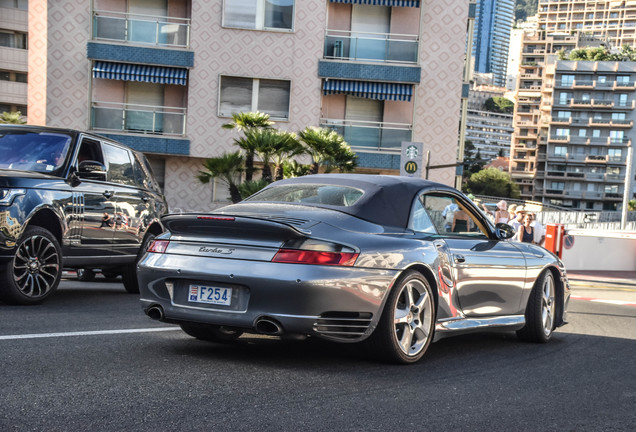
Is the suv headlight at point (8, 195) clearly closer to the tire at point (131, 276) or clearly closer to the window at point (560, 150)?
the tire at point (131, 276)

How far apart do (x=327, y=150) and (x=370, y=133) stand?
22.8ft

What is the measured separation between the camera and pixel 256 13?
31047 millimetres

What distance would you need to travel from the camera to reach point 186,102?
3162 centimetres

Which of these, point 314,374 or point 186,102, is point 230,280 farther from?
point 186,102

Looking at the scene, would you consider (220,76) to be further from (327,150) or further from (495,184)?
(495,184)

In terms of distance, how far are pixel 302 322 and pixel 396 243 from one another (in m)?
0.97

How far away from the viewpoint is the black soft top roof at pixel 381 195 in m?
6.30

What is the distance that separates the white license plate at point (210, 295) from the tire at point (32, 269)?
11.4 feet

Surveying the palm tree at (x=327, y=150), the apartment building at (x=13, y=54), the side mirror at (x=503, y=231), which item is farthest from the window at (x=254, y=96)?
the apartment building at (x=13, y=54)

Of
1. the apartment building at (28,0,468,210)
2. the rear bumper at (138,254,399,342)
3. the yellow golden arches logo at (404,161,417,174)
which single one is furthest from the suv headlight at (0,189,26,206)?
the apartment building at (28,0,468,210)

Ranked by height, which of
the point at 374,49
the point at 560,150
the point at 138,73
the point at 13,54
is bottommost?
the point at 560,150

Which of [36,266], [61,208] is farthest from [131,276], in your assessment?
[36,266]

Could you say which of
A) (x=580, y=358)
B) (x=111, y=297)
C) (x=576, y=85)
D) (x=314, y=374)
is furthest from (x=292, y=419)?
(x=576, y=85)

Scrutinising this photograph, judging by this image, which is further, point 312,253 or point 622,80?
point 622,80
